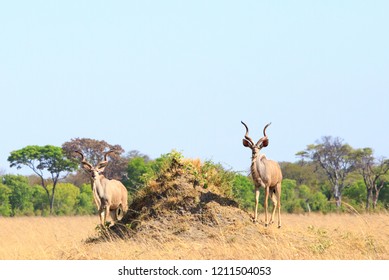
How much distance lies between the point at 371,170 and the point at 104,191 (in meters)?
51.6

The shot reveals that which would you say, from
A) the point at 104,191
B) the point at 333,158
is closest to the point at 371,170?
the point at 333,158

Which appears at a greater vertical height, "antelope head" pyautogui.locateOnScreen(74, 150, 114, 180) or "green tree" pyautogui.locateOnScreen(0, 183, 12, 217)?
"antelope head" pyautogui.locateOnScreen(74, 150, 114, 180)

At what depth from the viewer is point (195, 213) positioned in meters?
17.6

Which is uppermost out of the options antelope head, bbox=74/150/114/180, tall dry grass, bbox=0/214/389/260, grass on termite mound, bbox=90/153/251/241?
antelope head, bbox=74/150/114/180

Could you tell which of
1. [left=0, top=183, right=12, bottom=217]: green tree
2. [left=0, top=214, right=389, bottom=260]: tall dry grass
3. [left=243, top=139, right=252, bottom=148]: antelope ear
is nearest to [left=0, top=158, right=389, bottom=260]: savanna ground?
[left=0, top=214, right=389, bottom=260]: tall dry grass

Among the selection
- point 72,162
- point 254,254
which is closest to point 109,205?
point 254,254

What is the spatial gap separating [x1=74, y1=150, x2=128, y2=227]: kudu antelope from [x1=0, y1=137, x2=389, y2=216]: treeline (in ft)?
81.6

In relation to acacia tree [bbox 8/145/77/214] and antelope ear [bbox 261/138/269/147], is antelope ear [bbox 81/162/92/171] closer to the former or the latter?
antelope ear [bbox 261/138/269/147]

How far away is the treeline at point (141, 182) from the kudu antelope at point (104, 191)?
2488 centimetres

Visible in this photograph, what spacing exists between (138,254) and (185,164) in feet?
11.8

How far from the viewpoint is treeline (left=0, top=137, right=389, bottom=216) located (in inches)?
2192

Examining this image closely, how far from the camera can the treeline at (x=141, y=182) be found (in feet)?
183

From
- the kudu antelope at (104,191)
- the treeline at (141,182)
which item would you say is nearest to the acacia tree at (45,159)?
the treeline at (141,182)

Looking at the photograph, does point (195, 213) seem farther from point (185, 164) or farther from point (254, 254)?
point (254, 254)
